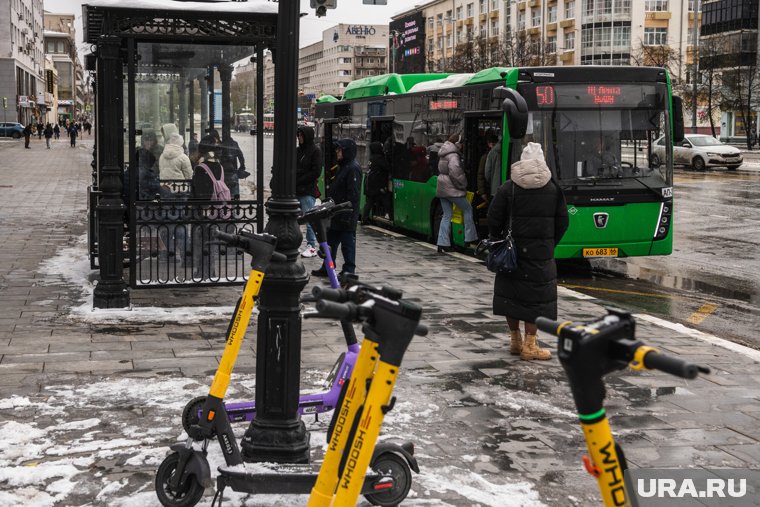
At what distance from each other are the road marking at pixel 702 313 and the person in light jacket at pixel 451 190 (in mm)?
4588

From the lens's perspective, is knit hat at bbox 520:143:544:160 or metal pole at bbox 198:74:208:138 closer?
knit hat at bbox 520:143:544:160

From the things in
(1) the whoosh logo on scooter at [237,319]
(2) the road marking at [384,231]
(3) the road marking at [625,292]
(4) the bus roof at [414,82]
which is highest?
(4) the bus roof at [414,82]

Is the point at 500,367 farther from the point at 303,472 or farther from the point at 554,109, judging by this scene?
the point at 554,109

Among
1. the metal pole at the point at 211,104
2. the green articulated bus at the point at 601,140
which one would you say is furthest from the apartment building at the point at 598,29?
the metal pole at the point at 211,104

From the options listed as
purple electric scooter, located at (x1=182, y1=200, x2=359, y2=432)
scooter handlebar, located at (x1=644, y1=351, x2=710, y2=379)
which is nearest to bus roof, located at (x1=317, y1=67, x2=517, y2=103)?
purple electric scooter, located at (x1=182, y1=200, x2=359, y2=432)

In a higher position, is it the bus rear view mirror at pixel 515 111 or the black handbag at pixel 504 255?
the bus rear view mirror at pixel 515 111

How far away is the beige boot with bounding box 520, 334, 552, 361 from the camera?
7.57 metres

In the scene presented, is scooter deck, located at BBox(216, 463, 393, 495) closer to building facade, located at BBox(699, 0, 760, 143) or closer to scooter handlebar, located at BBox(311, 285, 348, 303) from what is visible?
scooter handlebar, located at BBox(311, 285, 348, 303)

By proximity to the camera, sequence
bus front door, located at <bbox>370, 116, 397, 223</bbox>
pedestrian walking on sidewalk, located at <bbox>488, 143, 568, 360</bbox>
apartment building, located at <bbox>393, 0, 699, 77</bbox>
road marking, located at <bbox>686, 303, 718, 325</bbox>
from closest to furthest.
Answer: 1. pedestrian walking on sidewalk, located at <bbox>488, 143, 568, 360</bbox>
2. road marking, located at <bbox>686, 303, 718, 325</bbox>
3. bus front door, located at <bbox>370, 116, 397, 223</bbox>
4. apartment building, located at <bbox>393, 0, 699, 77</bbox>

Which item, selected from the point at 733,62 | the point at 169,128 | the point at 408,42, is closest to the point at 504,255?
the point at 169,128

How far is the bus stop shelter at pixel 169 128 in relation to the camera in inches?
376

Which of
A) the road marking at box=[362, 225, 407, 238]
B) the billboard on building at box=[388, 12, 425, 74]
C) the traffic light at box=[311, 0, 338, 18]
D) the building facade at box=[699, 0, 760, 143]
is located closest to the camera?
the traffic light at box=[311, 0, 338, 18]

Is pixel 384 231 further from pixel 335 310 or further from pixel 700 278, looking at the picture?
pixel 335 310

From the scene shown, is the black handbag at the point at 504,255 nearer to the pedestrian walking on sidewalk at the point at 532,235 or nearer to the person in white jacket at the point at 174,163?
the pedestrian walking on sidewalk at the point at 532,235
